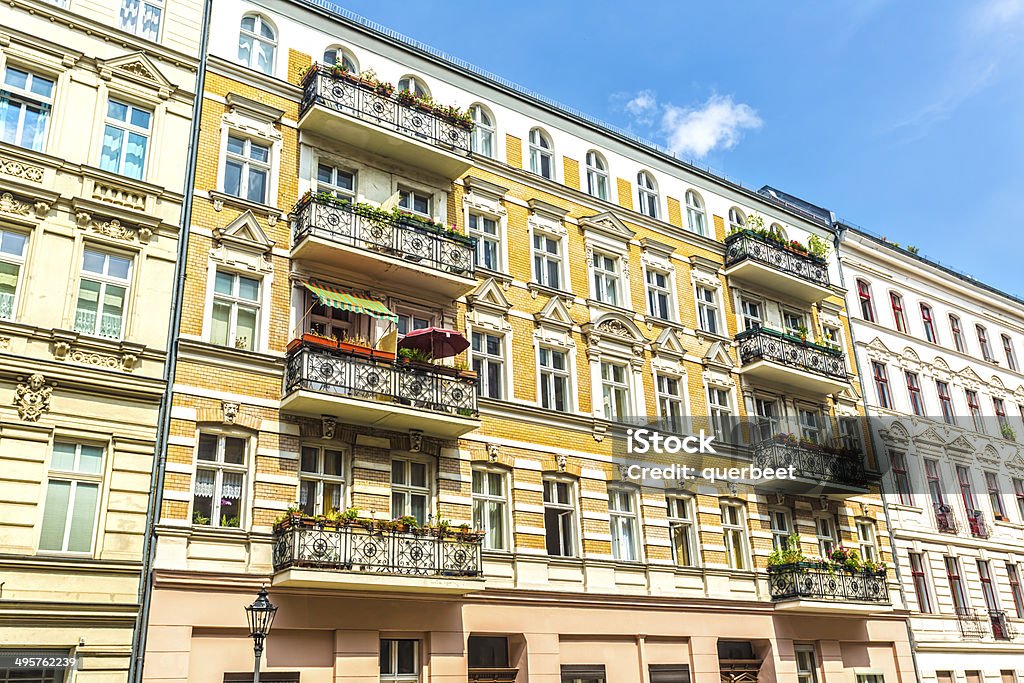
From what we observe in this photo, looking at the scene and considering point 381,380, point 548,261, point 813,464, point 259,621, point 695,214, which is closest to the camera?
point 259,621

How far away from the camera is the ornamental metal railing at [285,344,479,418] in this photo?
1745cm

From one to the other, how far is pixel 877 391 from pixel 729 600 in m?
11.6

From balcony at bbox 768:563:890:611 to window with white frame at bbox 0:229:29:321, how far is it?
19.2 meters

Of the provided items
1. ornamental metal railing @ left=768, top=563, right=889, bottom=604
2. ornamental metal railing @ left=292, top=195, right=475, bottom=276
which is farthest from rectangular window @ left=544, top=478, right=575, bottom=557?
ornamental metal railing @ left=768, top=563, right=889, bottom=604

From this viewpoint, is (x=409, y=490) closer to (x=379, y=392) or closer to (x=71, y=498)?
(x=379, y=392)

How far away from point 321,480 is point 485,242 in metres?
7.86

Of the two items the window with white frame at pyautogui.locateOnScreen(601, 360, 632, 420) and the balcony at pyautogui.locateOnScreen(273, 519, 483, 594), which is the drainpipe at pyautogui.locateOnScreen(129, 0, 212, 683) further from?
the window with white frame at pyautogui.locateOnScreen(601, 360, 632, 420)

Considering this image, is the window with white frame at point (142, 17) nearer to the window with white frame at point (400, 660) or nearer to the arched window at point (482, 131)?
the arched window at point (482, 131)

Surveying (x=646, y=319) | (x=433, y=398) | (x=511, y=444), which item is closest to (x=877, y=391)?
(x=646, y=319)

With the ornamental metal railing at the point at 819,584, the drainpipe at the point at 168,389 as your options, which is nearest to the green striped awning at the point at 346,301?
the drainpipe at the point at 168,389

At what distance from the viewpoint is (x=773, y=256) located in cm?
2825

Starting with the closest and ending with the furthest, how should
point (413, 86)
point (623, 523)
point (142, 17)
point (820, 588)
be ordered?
point (142, 17) < point (623, 523) < point (413, 86) < point (820, 588)

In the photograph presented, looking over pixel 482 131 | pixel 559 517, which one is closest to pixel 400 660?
pixel 559 517

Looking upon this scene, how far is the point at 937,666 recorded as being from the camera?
27.1 metres
